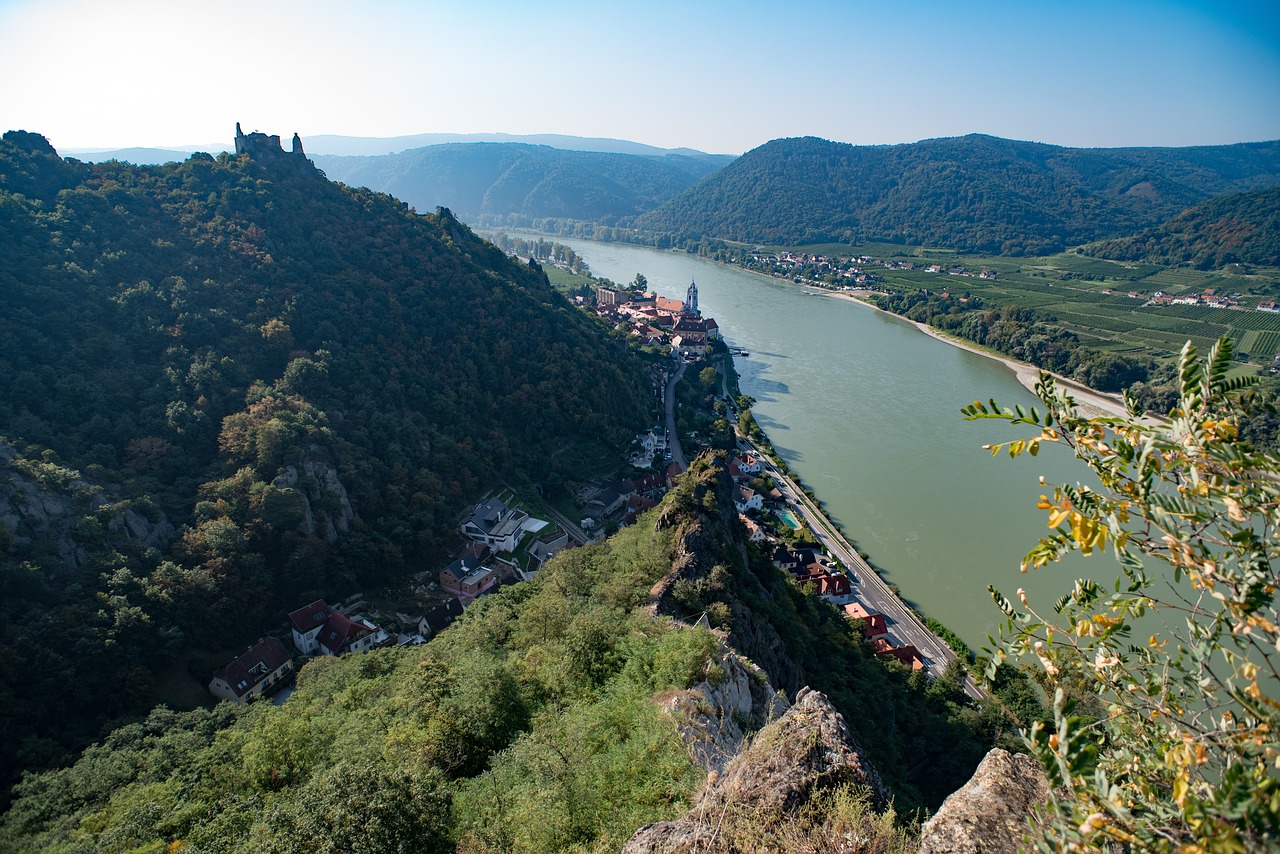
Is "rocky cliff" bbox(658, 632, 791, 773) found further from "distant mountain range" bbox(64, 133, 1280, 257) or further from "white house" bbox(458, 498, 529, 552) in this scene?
"distant mountain range" bbox(64, 133, 1280, 257)

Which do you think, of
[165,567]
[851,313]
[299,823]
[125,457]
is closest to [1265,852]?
[299,823]

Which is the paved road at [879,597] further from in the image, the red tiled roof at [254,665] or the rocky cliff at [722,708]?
the red tiled roof at [254,665]

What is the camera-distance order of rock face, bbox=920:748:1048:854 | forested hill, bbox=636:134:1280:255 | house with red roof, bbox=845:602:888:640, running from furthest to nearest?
forested hill, bbox=636:134:1280:255 < house with red roof, bbox=845:602:888:640 < rock face, bbox=920:748:1048:854

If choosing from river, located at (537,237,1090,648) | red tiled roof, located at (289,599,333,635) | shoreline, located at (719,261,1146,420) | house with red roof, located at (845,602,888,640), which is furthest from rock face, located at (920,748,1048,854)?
shoreline, located at (719,261,1146,420)

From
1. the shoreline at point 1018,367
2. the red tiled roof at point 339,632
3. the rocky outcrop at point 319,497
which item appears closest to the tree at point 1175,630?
the red tiled roof at point 339,632

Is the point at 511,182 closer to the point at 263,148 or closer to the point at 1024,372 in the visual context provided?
the point at 263,148

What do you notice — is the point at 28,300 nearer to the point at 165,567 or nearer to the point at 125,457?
the point at 125,457
